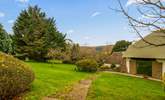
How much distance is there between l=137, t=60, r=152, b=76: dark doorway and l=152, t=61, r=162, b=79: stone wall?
850 millimetres

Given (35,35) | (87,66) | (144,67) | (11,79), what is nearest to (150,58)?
(144,67)

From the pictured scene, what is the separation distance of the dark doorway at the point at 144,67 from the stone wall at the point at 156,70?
2.79 ft

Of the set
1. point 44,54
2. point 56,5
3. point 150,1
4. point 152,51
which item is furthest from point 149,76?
point 150,1

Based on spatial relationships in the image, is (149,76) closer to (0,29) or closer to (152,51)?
(152,51)

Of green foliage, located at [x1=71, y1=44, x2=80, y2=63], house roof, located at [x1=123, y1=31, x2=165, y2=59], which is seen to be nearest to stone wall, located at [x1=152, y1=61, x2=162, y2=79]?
house roof, located at [x1=123, y1=31, x2=165, y2=59]

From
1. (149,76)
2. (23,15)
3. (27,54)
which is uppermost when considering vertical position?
(23,15)

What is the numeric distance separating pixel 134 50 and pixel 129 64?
1934 mm

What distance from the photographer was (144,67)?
3178cm

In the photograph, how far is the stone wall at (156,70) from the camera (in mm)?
28969

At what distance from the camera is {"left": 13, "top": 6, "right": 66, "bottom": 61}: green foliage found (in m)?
42.1

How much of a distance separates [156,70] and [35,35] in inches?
836

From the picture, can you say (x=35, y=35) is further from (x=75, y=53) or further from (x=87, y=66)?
(x=87, y=66)

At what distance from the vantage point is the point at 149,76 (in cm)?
3086

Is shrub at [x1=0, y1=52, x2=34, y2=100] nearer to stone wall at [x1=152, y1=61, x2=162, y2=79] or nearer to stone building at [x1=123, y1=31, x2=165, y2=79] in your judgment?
stone building at [x1=123, y1=31, x2=165, y2=79]
